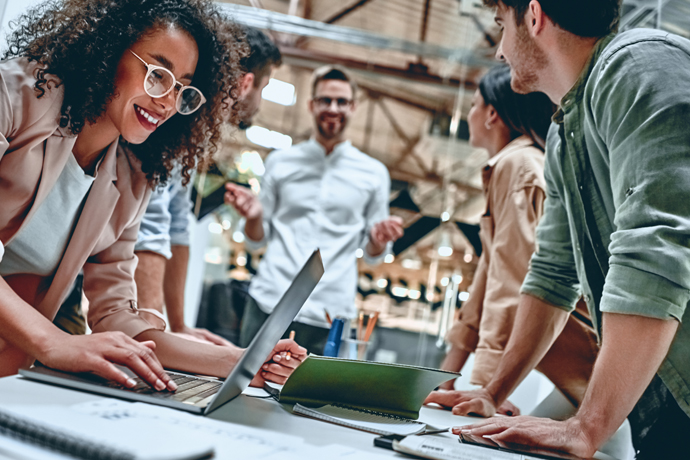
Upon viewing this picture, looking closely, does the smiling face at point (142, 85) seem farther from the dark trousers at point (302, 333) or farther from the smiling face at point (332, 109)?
the smiling face at point (332, 109)

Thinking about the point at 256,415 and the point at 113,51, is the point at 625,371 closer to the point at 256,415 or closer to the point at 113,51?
the point at 256,415

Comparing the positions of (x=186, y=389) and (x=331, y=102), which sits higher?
(x=331, y=102)

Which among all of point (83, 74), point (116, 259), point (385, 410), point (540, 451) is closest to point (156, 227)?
point (116, 259)

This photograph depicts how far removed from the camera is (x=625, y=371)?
85cm

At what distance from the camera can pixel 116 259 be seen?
1.41 metres

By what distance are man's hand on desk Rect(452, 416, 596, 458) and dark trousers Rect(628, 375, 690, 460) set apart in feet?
0.95

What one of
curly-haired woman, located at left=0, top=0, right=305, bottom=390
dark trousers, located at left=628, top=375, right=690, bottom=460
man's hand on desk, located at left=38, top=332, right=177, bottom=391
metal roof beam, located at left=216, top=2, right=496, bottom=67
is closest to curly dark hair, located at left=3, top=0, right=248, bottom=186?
curly-haired woman, located at left=0, top=0, right=305, bottom=390

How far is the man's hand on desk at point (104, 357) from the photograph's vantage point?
2.85 ft

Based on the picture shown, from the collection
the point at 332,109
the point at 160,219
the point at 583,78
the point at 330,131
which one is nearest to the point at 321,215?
the point at 330,131

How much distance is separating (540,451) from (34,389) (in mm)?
729

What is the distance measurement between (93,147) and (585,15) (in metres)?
1.14

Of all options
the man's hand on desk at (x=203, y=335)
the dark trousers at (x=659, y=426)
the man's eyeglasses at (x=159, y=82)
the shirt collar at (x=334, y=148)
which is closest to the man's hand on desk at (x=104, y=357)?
the man's eyeglasses at (x=159, y=82)

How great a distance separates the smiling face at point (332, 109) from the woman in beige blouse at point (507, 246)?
901mm

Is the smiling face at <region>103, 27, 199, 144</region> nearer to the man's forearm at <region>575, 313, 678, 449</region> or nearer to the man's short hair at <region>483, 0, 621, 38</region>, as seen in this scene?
the man's short hair at <region>483, 0, 621, 38</region>
